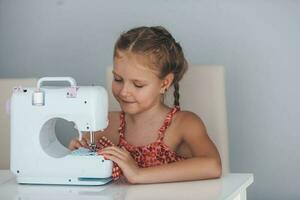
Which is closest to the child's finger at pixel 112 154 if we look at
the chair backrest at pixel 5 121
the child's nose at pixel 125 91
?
the child's nose at pixel 125 91

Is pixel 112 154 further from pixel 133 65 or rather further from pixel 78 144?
pixel 133 65

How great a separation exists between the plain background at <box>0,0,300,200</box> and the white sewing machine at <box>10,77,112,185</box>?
3.35 feet

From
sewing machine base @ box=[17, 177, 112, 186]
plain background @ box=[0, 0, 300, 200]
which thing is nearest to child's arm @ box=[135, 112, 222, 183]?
sewing machine base @ box=[17, 177, 112, 186]

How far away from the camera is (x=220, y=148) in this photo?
2.31m

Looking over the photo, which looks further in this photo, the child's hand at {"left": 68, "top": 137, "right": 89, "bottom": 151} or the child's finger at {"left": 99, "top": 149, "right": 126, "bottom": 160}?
the child's hand at {"left": 68, "top": 137, "right": 89, "bottom": 151}

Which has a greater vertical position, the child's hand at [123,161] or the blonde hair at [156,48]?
the blonde hair at [156,48]

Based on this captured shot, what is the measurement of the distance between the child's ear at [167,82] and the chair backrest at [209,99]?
14cm

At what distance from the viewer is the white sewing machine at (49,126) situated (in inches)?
72.8

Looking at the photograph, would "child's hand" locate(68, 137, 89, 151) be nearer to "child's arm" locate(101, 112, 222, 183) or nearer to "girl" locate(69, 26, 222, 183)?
"girl" locate(69, 26, 222, 183)

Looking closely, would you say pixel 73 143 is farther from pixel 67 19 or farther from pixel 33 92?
pixel 67 19

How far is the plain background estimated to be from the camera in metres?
2.74

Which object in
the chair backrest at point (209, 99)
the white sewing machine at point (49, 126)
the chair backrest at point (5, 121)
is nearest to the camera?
the white sewing machine at point (49, 126)

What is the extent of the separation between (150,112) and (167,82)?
11 centimetres

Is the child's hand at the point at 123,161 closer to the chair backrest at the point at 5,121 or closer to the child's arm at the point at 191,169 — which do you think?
the child's arm at the point at 191,169
